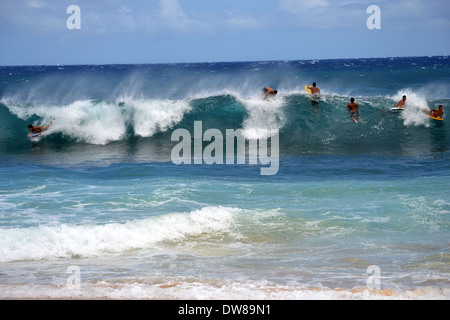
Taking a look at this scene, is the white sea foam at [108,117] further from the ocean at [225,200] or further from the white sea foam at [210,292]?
the white sea foam at [210,292]

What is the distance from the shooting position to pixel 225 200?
35.1 ft

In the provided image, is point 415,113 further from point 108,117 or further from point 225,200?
point 225,200

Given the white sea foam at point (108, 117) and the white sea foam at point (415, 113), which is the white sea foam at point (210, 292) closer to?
the white sea foam at point (108, 117)

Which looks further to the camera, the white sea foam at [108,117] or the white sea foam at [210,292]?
the white sea foam at [108,117]

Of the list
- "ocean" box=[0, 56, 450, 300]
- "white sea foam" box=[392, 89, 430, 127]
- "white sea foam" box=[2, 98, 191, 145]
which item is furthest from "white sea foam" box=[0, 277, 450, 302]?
"white sea foam" box=[392, 89, 430, 127]

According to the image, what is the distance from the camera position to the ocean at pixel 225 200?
6527 mm

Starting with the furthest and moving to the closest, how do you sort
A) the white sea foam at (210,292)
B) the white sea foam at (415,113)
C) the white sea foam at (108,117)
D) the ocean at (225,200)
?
the white sea foam at (415,113)
the white sea foam at (108,117)
the ocean at (225,200)
the white sea foam at (210,292)

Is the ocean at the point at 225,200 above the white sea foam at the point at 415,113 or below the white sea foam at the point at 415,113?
below

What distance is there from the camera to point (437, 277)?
6.45m

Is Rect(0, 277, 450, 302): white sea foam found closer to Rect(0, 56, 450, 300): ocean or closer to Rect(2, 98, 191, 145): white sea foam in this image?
Rect(0, 56, 450, 300): ocean

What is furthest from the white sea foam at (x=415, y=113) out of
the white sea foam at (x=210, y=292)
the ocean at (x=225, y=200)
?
the white sea foam at (x=210, y=292)

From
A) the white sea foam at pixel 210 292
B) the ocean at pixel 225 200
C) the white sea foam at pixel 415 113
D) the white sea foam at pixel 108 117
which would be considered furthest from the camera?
the white sea foam at pixel 415 113

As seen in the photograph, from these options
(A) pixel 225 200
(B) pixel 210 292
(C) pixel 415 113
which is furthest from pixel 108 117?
(B) pixel 210 292
